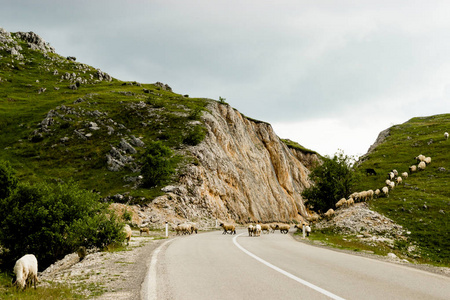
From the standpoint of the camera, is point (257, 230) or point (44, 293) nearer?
point (44, 293)

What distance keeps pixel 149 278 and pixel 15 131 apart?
76.8 m

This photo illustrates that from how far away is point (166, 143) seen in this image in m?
56.6

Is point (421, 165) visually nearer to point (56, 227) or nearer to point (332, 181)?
point (332, 181)

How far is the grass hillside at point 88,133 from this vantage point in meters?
49.8

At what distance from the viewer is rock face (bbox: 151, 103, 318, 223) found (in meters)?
44.2

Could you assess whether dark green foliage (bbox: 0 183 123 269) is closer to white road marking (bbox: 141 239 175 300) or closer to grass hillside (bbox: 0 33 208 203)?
white road marking (bbox: 141 239 175 300)

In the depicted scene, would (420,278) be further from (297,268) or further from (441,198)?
(441,198)

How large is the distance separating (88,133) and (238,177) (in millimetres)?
34378

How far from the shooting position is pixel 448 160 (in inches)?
1849

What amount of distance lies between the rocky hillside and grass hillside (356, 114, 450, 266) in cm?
2310

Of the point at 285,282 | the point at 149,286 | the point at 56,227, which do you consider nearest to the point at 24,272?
the point at 149,286

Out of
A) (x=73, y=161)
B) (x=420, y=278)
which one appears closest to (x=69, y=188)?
(x=420, y=278)

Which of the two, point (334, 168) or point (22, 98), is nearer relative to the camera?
point (334, 168)

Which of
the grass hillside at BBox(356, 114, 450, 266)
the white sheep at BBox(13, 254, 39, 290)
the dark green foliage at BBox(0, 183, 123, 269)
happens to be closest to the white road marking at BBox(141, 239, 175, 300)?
the white sheep at BBox(13, 254, 39, 290)
